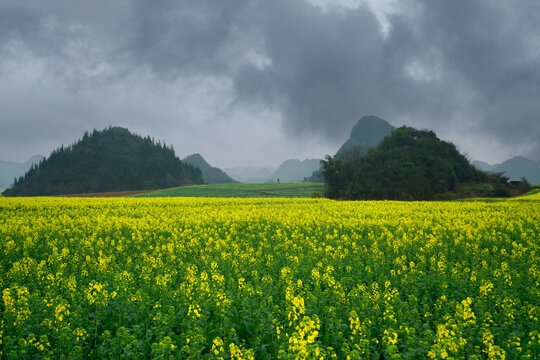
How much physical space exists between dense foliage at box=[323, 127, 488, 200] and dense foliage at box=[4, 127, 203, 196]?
126332 mm

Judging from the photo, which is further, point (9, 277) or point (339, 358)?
point (9, 277)

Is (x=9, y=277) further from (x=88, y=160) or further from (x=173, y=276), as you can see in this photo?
(x=88, y=160)

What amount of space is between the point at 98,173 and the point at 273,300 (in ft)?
618

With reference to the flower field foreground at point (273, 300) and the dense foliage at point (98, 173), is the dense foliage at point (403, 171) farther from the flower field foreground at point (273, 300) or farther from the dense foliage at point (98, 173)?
the dense foliage at point (98, 173)

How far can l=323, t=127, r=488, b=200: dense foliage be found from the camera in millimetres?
56688

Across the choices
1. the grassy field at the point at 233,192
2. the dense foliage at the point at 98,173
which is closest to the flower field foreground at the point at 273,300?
the grassy field at the point at 233,192

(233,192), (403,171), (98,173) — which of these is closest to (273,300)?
(403,171)

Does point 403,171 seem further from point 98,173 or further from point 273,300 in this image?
point 98,173

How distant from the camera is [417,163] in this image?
199 ft

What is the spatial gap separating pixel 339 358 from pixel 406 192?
184 feet

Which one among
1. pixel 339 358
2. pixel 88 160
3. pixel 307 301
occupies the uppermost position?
pixel 88 160

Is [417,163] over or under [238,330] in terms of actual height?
over

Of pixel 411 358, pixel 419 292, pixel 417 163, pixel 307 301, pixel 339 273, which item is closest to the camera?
pixel 411 358

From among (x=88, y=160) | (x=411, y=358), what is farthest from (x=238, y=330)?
(x=88, y=160)
